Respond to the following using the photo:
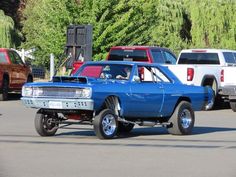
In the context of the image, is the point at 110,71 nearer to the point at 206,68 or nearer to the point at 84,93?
the point at 84,93

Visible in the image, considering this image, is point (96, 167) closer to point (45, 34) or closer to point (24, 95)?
point (24, 95)

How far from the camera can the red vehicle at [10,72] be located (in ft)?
93.6

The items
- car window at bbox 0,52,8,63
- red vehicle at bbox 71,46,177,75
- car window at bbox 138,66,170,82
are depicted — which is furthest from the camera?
car window at bbox 0,52,8,63

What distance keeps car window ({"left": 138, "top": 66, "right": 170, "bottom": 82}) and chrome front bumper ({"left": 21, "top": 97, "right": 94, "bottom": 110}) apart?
2.18 metres

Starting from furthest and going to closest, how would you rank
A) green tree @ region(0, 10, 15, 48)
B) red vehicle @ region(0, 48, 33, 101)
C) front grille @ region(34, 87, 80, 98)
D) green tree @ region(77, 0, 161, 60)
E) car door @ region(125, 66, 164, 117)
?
green tree @ region(0, 10, 15, 48) < green tree @ region(77, 0, 161, 60) < red vehicle @ region(0, 48, 33, 101) < car door @ region(125, 66, 164, 117) < front grille @ region(34, 87, 80, 98)

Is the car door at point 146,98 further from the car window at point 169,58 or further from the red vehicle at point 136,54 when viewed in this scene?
the car window at point 169,58

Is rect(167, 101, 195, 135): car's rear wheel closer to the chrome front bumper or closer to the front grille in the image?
the chrome front bumper

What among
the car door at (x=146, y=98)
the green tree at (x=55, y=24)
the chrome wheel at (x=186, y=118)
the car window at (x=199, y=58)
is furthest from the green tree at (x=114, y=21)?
the car door at (x=146, y=98)

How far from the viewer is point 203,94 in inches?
654

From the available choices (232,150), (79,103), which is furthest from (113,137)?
(232,150)

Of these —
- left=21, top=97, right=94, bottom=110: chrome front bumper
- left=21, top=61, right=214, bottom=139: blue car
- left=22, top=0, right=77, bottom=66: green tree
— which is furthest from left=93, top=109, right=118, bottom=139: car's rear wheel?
left=22, top=0, right=77, bottom=66: green tree

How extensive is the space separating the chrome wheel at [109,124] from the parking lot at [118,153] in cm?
22

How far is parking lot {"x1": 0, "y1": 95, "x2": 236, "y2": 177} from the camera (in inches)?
409

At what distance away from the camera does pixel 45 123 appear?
49.4ft
